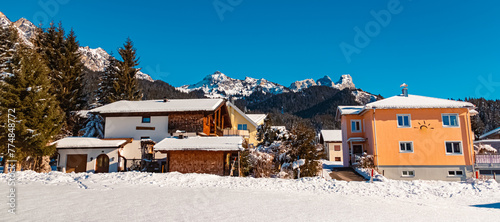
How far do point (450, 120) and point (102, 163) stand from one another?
30.0m

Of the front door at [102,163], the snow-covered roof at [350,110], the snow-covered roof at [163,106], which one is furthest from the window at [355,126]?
the front door at [102,163]

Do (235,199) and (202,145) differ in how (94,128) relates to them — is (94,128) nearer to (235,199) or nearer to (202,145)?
(202,145)

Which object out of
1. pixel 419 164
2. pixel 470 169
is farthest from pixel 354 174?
pixel 470 169

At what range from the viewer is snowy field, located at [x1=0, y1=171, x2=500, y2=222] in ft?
28.4

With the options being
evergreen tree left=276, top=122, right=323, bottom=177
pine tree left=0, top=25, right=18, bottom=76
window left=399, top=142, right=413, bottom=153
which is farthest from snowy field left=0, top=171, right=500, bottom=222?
pine tree left=0, top=25, right=18, bottom=76

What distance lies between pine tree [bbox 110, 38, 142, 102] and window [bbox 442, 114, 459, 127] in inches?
1408

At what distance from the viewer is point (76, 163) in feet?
79.0

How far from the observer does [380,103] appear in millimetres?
27344

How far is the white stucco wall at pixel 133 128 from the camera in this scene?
26.7 m

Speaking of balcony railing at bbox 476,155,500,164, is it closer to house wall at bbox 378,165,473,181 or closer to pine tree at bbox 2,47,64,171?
house wall at bbox 378,165,473,181

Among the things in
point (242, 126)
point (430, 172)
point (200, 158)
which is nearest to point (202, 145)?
point (200, 158)

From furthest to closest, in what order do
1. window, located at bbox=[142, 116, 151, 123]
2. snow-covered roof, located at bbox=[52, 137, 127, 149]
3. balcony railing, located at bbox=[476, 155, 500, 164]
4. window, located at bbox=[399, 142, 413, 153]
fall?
1. window, located at bbox=[142, 116, 151, 123]
2. window, located at bbox=[399, 142, 413, 153]
3. balcony railing, located at bbox=[476, 155, 500, 164]
4. snow-covered roof, located at bbox=[52, 137, 127, 149]

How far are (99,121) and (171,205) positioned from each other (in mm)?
27210

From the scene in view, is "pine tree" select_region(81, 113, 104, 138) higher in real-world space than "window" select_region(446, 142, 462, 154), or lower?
higher
